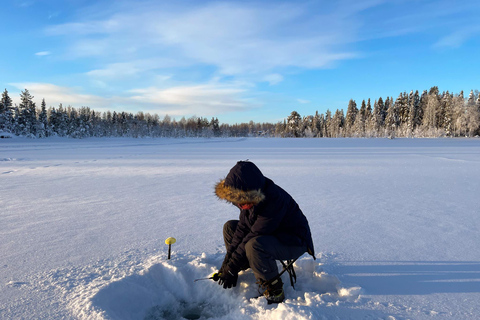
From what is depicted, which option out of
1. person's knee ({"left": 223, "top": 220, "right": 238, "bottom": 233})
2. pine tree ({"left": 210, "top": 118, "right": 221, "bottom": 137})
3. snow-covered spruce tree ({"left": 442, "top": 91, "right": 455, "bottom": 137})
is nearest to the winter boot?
person's knee ({"left": 223, "top": 220, "right": 238, "bottom": 233})

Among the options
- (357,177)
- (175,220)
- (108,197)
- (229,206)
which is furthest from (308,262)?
(357,177)

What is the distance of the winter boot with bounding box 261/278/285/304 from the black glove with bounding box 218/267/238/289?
242 mm

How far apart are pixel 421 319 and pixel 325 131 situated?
268ft

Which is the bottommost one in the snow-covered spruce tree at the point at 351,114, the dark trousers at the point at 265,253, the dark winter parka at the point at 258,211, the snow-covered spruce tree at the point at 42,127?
the dark trousers at the point at 265,253

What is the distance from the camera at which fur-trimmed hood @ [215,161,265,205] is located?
1.91 m

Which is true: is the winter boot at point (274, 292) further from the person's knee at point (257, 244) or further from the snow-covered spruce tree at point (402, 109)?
the snow-covered spruce tree at point (402, 109)

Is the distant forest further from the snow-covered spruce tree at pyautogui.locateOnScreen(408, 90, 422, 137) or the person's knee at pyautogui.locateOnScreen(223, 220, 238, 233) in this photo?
the person's knee at pyautogui.locateOnScreen(223, 220, 238, 233)

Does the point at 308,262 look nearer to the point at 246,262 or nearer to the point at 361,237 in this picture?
the point at 246,262

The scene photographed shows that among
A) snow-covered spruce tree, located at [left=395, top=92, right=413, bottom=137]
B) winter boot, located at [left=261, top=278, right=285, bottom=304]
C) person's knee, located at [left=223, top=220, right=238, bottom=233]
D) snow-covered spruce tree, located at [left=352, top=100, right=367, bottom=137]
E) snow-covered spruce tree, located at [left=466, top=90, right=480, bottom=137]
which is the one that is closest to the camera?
winter boot, located at [left=261, top=278, right=285, bottom=304]

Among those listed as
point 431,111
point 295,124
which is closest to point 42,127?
point 295,124

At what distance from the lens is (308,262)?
8.38 ft

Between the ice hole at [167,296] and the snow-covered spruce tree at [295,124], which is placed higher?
the snow-covered spruce tree at [295,124]

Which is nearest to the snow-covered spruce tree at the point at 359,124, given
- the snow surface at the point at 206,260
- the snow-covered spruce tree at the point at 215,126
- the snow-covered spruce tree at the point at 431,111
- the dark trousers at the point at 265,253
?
the snow-covered spruce tree at the point at 431,111

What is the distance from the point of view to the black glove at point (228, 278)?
216 cm
